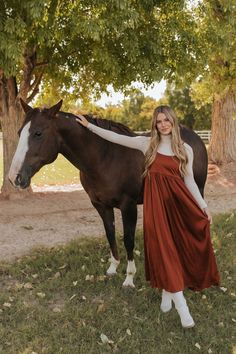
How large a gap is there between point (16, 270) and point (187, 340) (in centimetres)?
259

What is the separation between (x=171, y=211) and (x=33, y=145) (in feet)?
4.96

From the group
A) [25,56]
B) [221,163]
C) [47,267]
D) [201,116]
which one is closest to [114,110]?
[201,116]

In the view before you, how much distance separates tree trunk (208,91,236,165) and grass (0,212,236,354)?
867 cm

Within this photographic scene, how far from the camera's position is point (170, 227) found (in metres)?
4.18

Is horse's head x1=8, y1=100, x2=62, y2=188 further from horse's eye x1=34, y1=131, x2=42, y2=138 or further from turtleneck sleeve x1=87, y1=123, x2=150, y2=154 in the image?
turtleneck sleeve x1=87, y1=123, x2=150, y2=154

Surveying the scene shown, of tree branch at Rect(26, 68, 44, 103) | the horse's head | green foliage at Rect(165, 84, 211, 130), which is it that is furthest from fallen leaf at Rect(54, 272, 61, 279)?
green foliage at Rect(165, 84, 211, 130)

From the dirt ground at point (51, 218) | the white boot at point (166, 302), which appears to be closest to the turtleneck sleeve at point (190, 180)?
the white boot at point (166, 302)

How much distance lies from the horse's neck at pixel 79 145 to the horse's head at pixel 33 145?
8.4 inches

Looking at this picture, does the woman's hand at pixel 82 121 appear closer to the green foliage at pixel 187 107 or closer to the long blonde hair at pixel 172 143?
the long blonde hair at pixel 172 143

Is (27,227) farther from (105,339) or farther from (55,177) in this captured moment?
(55,177)

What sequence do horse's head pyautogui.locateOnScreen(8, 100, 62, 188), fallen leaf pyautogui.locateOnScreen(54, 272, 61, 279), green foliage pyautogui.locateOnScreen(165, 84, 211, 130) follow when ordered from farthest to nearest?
1. green foliage pyautogui.locateOnScreen(165, 84, 211, 130)
2. fallen leaf pyautogui.locateOnScreen(54, 272, 61, 279)
3. horse's head pyautogui.locateOnScreen(8, 100, 62, 188)

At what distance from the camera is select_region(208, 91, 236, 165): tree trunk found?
547 inches

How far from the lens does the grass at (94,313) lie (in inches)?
151

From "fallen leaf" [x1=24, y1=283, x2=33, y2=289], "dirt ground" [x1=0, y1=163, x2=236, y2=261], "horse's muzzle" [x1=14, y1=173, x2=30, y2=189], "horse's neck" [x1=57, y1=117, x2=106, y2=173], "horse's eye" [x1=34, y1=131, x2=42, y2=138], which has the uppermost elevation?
"horse's eye" [x1=34, y1=131, x2=42, y2=138]
